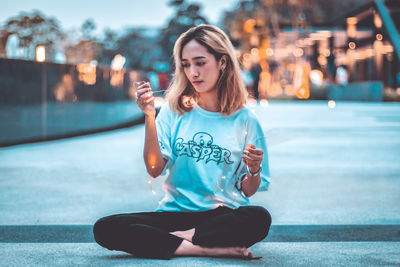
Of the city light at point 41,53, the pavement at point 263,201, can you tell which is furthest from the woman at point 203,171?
the city light at point 41,53

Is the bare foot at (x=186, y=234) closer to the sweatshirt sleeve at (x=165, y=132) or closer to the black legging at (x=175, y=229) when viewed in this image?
the black legging at (x=175, y=229)

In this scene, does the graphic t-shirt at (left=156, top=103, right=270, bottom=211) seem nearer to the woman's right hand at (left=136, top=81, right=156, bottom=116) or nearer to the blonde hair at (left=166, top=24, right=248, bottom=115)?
the blonde hair at (left=166, top=24, right=248, bottom=115)

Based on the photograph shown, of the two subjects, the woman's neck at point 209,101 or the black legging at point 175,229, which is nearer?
the black legging at point 175,229

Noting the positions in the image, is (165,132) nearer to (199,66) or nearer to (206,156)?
(206,156)

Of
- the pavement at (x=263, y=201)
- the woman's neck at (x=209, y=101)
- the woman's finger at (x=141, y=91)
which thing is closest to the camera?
the woman's finger at (x=141, y=91)

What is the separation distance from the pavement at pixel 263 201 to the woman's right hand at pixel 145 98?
582mm

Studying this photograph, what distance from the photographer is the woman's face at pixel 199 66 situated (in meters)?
3.32

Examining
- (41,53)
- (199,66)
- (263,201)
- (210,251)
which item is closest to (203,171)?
(210,251)

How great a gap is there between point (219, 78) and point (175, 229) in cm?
82

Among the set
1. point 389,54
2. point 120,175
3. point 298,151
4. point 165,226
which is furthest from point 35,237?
point 389,54

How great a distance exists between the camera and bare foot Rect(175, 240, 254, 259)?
11.0ft

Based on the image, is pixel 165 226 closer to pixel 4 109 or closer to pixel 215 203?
pixel 215 203

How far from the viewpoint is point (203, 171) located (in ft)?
10.8

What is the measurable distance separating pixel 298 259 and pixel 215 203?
1.86 ft
